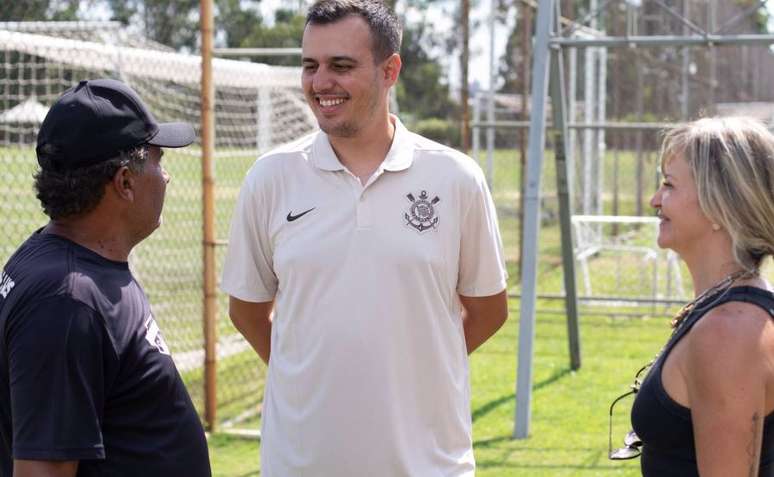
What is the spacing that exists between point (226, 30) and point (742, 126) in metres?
14.6

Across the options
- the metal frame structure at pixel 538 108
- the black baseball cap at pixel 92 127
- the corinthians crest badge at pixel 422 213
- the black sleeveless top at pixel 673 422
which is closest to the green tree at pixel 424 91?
the metal frame structure at pixel 538 108

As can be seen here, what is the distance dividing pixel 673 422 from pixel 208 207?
4904 mm

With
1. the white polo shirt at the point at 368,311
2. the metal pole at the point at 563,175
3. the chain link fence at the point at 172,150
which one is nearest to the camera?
the white polo shirt at the point at 368,311

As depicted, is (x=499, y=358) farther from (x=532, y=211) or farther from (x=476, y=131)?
(x=476, y=131)

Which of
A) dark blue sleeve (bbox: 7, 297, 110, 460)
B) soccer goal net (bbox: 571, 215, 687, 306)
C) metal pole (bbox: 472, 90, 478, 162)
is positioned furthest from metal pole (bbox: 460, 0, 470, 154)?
dark blue sleeve (bbox: 7, 297, 110, 460)

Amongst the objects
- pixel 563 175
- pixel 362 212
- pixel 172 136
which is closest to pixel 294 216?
pixel 362 212

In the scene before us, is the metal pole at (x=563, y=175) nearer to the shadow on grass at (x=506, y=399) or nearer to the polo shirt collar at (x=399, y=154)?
the shadow on grass at (x=506, y=399)

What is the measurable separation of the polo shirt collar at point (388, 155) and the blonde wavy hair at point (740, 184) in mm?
943

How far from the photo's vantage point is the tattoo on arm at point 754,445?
2.54 m

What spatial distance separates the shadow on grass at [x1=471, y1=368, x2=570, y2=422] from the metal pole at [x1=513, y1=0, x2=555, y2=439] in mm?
743

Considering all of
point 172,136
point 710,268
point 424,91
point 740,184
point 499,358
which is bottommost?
point 499,358

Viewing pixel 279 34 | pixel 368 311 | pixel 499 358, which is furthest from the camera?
pixel 279 34

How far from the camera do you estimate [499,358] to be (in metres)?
10.5

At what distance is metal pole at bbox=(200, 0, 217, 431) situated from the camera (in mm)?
7023
